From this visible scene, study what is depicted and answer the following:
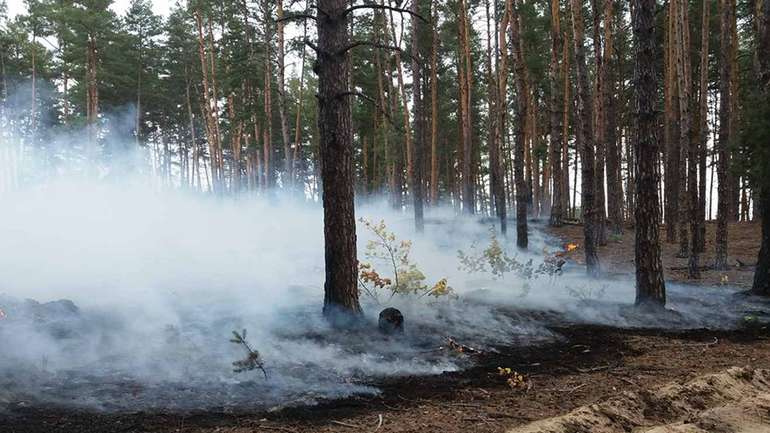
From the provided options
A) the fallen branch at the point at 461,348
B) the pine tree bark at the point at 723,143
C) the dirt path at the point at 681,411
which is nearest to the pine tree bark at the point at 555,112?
the pine tree bark at the point at 723,143

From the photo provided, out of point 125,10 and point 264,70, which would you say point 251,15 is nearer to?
point 264,70

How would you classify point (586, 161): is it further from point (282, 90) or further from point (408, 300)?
point (282, 90)

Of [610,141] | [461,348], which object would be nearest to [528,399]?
[461,348]

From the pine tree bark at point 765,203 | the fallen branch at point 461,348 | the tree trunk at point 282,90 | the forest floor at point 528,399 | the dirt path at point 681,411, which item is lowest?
the fallen branch at point 461,348

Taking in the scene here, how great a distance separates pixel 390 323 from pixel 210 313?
2585 millimetres

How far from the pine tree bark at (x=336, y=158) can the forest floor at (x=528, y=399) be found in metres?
2.12

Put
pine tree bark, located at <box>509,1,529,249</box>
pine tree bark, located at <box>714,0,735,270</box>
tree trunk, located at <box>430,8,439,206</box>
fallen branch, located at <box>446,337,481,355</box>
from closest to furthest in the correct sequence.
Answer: fallen branch, located at <box>446,337,481,355</box> → pine tree bark, located at <box>714,0,735,270</box> → pine tree bark, located at <box>509,1,529,249</box> → tree trunk, located at <box>430,8,439,206</box>

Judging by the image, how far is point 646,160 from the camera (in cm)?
815

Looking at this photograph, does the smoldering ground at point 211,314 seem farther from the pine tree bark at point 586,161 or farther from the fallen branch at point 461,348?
the pine tree bark at point 586,161

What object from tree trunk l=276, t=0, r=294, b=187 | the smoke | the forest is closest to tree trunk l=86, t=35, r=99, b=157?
the forest

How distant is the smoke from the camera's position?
4.64 metres

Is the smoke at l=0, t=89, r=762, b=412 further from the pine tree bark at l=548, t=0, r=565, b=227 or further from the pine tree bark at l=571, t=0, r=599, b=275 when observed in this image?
A: the pine tree bark at l=548, t=0, r=565, b=227

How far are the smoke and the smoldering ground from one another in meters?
0.03

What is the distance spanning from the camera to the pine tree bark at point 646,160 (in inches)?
314
